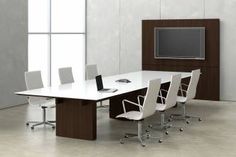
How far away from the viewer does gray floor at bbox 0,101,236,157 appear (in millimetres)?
6219

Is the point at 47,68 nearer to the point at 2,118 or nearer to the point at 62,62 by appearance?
the point at 62,62

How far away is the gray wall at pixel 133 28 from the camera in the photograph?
36.8ft

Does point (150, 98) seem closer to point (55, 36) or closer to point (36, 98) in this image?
point (36, 98)

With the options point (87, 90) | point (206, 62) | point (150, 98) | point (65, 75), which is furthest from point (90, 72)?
point (150, 98)

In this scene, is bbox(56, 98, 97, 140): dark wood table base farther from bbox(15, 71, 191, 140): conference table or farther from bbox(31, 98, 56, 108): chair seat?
bbox(31, 98, 56, 108): chair seat

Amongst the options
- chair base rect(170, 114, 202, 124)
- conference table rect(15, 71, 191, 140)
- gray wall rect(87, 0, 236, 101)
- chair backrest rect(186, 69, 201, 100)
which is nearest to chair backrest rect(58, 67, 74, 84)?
conference table rect(15, 71, 191, 140)

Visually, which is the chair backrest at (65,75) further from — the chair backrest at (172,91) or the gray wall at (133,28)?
the gray wall at (133,28)

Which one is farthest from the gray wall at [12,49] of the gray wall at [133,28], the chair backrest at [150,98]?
the chair backrest at [150,98]

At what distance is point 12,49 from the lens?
10.2 meters

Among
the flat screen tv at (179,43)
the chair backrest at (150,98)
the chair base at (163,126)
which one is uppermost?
the flat screen tv at (179,43)

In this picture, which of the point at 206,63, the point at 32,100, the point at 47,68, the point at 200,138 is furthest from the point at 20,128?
the point at 206,63

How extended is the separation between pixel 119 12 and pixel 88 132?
6140 millimetres

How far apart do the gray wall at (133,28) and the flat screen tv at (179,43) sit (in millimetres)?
381

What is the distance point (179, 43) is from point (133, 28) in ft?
4.68
